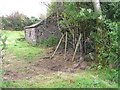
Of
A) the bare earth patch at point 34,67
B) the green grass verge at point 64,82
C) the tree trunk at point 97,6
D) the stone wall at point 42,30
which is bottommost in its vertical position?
the green grass verge at point 64,82

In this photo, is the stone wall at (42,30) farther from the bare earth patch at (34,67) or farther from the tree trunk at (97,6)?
the tree trunk at (97,6)

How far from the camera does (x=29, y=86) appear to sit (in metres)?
4.48

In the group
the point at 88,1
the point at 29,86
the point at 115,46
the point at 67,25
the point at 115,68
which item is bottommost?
the point at 29,86

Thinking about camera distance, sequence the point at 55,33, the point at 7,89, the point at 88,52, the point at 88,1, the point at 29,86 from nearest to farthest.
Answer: the point at 7,89
the point at 29,86
the point at 88,1
the point at 88,52
the point at 55,33

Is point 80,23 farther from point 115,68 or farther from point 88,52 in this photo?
point 115,68

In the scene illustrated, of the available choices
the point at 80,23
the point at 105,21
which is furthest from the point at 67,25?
the point at 105,21

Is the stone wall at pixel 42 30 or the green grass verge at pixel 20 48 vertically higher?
the stone wall at pixel 42 30

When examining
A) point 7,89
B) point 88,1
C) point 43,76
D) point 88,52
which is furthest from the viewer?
point 88,52

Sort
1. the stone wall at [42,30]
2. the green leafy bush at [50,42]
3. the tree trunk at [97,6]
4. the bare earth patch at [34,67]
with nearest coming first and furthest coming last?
the bare earth patch at [34,67], the tree trunk at [97,6], the green leafy bush at [50,42], the stone wall at [42,30]

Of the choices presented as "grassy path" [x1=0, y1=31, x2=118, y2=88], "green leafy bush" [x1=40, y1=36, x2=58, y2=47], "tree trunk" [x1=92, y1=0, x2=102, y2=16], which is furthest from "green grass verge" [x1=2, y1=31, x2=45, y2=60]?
"tree trunk" [x1=92, y1=0, x2=102, y2=16]

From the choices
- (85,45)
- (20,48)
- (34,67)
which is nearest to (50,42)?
(20,48)

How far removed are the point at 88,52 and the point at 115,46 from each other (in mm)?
2181

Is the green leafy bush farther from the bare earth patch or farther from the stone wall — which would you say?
the bare earth patch

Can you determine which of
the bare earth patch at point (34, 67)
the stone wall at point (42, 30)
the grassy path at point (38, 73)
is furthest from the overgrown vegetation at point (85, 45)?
the stone wall at point (42, 30)
